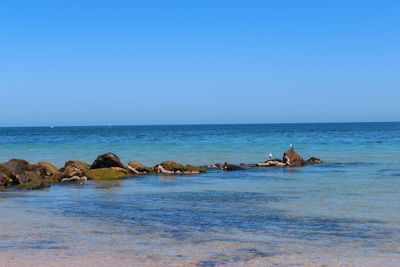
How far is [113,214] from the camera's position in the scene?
14477 mm

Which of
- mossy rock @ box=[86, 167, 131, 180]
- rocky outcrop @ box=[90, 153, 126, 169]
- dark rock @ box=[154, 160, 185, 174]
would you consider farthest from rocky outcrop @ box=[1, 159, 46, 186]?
dark rock @ box=[154, 160, 185, 174]

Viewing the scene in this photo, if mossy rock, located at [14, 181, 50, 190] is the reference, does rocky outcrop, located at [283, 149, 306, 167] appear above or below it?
above

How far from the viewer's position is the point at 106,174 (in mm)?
26703

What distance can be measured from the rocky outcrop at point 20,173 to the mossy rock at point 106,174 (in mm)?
2632

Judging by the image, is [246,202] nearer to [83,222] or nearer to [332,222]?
[332,222]

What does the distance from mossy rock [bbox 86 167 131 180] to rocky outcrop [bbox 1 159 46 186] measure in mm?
2632

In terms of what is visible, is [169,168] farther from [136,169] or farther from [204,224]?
[204,224]

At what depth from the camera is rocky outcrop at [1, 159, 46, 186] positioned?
23.0 metres

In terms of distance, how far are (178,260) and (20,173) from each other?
17.3 metres

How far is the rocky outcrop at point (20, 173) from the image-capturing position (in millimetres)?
23000

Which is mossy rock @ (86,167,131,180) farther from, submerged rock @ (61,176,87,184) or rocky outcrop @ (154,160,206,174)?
rocky outcrop @ (154,160,206,174)

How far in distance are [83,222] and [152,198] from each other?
5.28 meters

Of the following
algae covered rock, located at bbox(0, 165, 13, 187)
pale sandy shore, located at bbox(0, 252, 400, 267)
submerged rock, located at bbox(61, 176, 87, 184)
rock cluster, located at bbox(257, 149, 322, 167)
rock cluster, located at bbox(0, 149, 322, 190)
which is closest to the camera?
pale sandy shore, located at bbox(0, 252, 400, 267)

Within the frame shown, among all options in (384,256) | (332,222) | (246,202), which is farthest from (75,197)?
(384,256)
